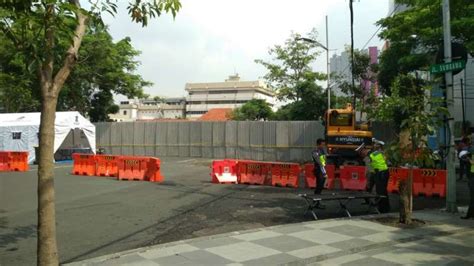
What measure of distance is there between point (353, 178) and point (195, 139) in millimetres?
20988

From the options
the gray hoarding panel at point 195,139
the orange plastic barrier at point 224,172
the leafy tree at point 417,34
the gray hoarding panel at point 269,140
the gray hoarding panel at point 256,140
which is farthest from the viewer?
the gray hoarding panel at point 195,139

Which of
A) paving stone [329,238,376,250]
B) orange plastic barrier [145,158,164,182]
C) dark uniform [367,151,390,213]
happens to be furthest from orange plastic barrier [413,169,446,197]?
orange plastic barrier [145,158,164,182]

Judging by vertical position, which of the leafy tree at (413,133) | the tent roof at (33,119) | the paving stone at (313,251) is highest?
the tent roof at (33,119)

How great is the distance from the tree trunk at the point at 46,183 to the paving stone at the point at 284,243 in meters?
3.57

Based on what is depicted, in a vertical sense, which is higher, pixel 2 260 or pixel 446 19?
pixel 446 19

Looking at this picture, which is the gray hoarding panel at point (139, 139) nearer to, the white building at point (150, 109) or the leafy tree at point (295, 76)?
the leafy tree at point (295, 76)

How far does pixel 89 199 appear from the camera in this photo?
1416 centimetres

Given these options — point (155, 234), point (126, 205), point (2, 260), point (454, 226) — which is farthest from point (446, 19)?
point (2, 260)

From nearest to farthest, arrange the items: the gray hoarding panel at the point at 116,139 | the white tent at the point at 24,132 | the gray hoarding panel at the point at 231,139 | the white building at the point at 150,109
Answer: the white tent at the point at 24,132 < the gray hoarding panel at the point at 231,139 < the gray hoarding panel at the point at 116,139 < the white building at the point at 150,109

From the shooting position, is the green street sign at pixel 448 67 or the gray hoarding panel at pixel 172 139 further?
the gray hoarding panel at pixel 172 139

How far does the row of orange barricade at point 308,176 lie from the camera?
49.5 feet

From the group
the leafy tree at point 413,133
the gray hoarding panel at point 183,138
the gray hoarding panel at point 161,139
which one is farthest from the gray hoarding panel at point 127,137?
the leafy tree at point 413,133

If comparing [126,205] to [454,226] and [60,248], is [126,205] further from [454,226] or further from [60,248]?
[454,226]

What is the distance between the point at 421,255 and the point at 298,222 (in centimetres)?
323
